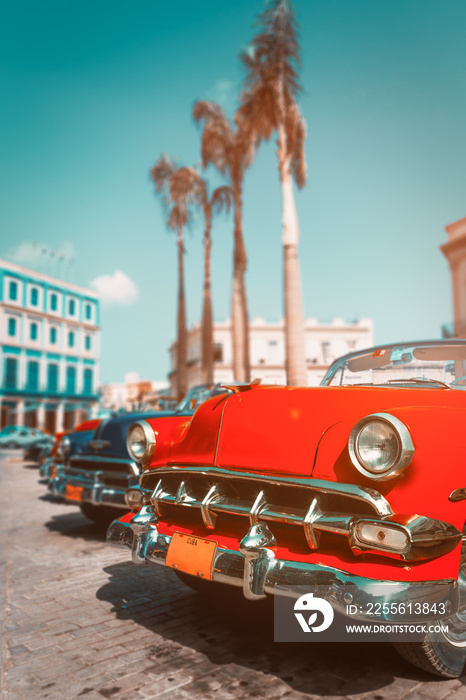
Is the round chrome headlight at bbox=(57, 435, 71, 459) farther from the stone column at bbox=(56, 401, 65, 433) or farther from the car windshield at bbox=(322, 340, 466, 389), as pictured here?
the stone column at bbox=(56, 401, 65, 433)

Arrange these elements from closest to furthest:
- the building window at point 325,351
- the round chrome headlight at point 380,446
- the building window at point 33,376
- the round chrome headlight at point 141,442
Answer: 1. the round chrome headlight at point 380,446
2. the round chrome headlight at point 141,442
3. the building window at point 33,376
4. the building window at point 325,351

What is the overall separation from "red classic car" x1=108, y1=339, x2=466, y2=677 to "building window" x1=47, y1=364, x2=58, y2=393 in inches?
1605

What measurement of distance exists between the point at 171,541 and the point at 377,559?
104 centimetres

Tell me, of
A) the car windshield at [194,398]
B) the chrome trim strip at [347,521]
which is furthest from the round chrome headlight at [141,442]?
the car windshield at [194,398]

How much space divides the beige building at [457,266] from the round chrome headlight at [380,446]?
77.3ft

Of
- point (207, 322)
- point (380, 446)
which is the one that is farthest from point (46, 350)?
point (380, 446)

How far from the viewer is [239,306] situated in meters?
14.9

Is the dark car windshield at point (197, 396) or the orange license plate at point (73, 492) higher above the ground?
the dark car windshield at point (197, 396)

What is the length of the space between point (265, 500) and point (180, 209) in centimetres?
1839

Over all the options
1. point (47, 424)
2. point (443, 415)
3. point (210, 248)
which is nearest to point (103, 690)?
point (443, 415)

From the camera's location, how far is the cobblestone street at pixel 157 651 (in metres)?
2.39

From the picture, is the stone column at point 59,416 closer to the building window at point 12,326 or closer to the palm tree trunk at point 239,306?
the building window at point 12,326

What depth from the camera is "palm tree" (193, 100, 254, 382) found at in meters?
14.7

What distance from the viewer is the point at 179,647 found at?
9.35 feet
